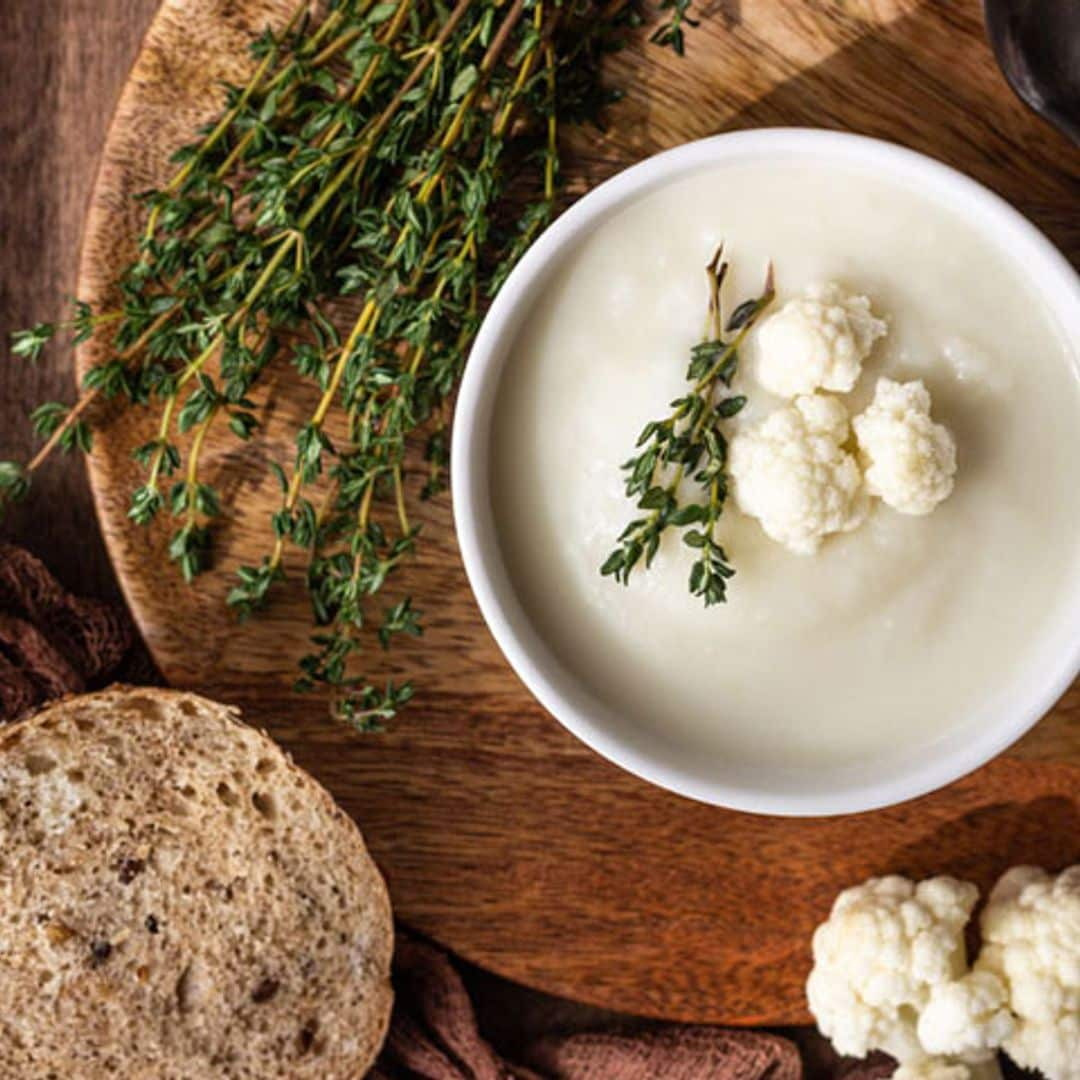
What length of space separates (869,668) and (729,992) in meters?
0.60

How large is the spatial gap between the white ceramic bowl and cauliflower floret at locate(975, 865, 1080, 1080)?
351 mm

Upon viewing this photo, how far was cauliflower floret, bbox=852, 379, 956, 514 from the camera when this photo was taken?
145cm

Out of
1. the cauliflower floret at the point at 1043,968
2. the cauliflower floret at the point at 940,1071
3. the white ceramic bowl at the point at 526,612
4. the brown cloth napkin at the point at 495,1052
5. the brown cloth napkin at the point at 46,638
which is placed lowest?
the brown cloth napkin at the point at 495,1052

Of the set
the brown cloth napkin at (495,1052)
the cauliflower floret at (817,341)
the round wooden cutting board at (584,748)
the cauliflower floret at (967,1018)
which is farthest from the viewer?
the brown cloth napkin at (495,1052)

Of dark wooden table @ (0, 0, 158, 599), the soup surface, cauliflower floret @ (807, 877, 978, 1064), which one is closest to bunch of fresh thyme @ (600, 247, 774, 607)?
the soup surface

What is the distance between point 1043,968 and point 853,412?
0.76m

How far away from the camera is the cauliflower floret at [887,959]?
6.17ft

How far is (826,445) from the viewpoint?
4.87ft

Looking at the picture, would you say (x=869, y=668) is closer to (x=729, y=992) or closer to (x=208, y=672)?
(x=729, y=992)

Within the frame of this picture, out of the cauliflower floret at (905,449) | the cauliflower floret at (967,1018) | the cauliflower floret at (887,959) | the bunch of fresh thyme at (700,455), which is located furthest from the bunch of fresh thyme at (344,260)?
the cauliflower floret at (967,1018)

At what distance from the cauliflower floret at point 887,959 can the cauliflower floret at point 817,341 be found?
695 millimetres

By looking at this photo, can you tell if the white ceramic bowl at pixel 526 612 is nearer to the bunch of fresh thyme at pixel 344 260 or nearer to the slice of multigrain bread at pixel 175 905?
the bunch of fresh thyme at pixel 344 260

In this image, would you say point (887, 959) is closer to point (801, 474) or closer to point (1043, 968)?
point (1043, 968)

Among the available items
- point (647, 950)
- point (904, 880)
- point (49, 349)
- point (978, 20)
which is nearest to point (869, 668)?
point (904, 880)
